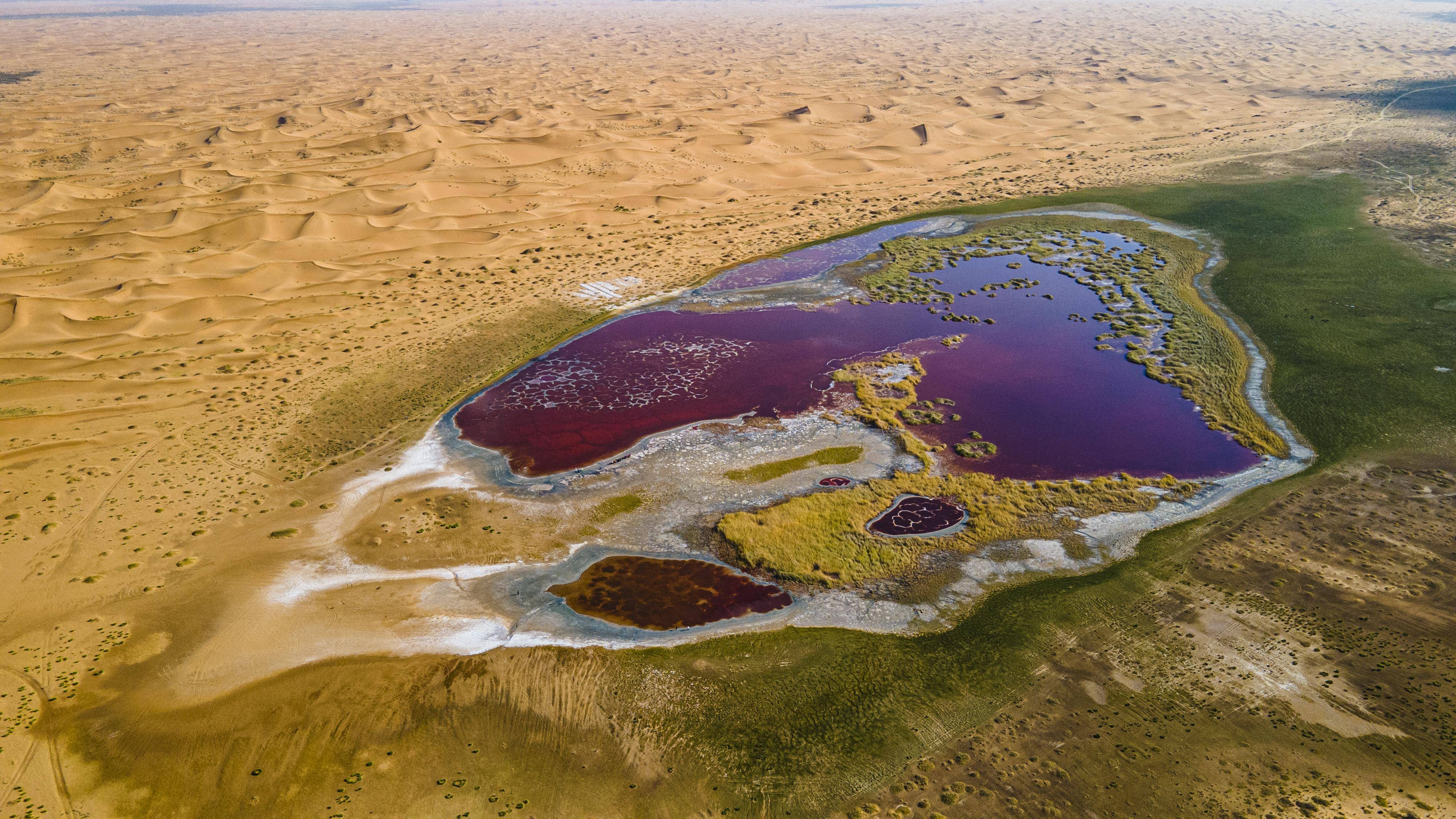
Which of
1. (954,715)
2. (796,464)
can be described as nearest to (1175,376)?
(796,464)

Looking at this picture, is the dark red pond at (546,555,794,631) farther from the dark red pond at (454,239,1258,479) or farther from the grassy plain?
the dark red pond at (454,239,1258,479)

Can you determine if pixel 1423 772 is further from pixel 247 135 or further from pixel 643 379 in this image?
pixel 247 135

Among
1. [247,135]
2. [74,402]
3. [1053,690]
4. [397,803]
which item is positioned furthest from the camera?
[247,135]

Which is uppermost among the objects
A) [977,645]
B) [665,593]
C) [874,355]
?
[874,355]

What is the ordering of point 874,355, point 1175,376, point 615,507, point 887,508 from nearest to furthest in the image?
point 887,508, point 615,507, point 1175,376, point 874,355

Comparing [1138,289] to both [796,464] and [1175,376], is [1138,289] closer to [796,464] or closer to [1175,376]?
[1175,376]

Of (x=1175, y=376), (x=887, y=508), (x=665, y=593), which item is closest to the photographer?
(x=665, y=593)

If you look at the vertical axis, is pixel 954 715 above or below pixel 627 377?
below

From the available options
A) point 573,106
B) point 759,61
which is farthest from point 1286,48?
point 573,106
